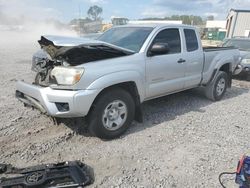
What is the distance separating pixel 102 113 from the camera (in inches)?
154

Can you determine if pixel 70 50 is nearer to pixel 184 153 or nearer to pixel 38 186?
pixel 38 186

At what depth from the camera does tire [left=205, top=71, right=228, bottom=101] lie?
6.40m

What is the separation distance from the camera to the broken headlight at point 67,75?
3.54 metres

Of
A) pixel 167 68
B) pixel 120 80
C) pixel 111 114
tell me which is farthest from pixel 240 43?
pixel 111 114

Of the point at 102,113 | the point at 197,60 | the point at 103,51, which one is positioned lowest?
the point at 102,113

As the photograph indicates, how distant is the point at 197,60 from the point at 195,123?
1.43m

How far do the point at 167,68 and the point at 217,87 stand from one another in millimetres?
2379

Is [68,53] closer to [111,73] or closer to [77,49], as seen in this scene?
[77,49]

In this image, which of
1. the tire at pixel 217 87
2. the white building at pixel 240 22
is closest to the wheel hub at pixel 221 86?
the tire at pixel 217 87

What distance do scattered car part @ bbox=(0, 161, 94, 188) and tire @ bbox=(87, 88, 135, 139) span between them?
72 cm

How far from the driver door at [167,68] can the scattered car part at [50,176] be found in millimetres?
1919

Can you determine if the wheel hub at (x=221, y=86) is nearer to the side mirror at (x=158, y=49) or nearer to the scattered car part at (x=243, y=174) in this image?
the side mirror at (x=158, y=49)

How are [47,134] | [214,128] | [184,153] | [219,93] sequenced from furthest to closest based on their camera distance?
[219,93] → [214,128] → [47,134] → [184,153]

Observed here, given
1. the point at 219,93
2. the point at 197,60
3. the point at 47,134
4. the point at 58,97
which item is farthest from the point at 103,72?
the point at 219,93
